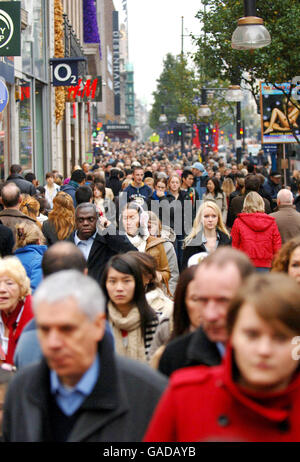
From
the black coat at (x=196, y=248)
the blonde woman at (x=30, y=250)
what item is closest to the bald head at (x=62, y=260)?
the blonde woman at (x=30, y=250)

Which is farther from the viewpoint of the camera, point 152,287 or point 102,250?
point 102,250

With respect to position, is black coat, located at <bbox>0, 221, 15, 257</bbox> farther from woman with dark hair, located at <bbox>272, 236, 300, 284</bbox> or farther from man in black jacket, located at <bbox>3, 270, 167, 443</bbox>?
man in black jacket, located at <bbox>3, 270, 167, 443</bbox>

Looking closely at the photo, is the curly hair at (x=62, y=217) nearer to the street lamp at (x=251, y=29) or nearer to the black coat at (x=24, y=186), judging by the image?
the street lamp at (x=251, y=29)

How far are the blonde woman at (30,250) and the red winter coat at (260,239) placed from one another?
105 inches

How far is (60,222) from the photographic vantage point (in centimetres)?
891

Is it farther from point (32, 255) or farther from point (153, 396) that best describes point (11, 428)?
point (32, 255)

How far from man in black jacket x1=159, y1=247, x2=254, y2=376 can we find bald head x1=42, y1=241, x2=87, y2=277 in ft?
4.34

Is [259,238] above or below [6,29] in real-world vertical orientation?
below

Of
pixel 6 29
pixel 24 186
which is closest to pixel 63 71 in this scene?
pixel 6 29

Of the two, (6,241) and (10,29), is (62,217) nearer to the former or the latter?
(6,241)

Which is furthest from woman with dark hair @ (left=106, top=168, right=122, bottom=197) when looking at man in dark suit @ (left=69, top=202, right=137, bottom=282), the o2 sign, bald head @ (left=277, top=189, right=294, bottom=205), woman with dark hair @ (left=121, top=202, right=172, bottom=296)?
man in dark suit @ (left=69, top=202, right=137, bottom=282)

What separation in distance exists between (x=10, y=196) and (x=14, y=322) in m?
3.57

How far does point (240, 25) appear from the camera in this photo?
11234 mm

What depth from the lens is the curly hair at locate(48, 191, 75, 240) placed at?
8875 mm
